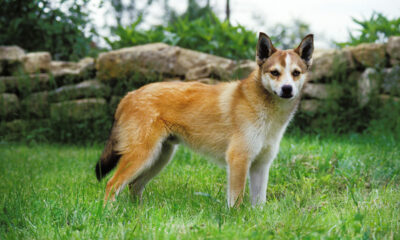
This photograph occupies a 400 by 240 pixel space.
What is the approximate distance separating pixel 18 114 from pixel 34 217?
5.33 metres

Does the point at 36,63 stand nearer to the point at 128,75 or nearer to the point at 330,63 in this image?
the point at 128,75

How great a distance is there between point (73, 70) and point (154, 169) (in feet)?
14.9

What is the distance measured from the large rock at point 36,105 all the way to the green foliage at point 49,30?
4.55 ft

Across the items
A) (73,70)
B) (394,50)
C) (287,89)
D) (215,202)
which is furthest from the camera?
(73,70)

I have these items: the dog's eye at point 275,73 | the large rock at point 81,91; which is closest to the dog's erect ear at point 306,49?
the dog's eye at point 275,73

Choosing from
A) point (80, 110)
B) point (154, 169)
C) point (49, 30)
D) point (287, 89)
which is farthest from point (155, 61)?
point (287, 89)

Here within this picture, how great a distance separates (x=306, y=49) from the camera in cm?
356

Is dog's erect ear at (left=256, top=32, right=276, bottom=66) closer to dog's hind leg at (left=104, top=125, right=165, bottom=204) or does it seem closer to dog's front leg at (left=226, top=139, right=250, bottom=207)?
dog's front leg at (left=226, top=139, right=250, bottom=207)

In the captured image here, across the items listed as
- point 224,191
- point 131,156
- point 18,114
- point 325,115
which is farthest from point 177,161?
point 18,114

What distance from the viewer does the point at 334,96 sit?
680cm

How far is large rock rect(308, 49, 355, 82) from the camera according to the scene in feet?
22.6

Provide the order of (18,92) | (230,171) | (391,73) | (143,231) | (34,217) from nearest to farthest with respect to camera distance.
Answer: (143,231) < (34,217) < (230,171) < (391,73) < (18,92)

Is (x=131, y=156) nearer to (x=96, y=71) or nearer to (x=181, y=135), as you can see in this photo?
(x=181, y=135)

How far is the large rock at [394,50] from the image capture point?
22.0ft
